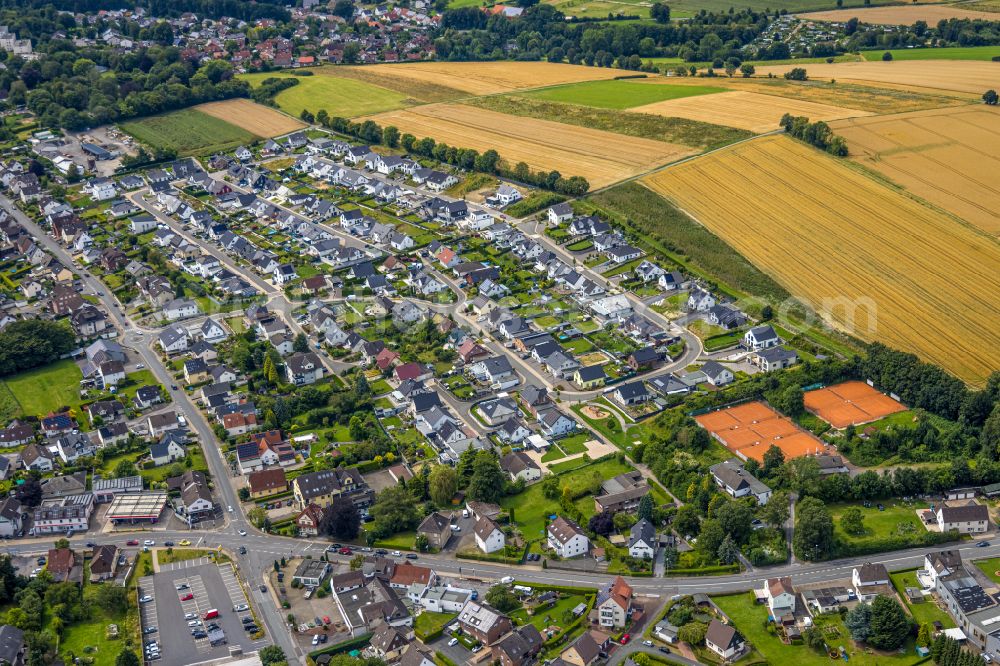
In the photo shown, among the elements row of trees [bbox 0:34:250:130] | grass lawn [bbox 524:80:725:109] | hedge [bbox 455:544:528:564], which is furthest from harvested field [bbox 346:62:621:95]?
hedge [bbox 455:544:528:564]

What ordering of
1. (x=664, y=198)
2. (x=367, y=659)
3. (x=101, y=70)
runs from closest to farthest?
(x=367, y=659) → (x=664, y=198) → (x=101, y=70)

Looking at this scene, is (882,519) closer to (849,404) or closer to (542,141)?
(849,404)

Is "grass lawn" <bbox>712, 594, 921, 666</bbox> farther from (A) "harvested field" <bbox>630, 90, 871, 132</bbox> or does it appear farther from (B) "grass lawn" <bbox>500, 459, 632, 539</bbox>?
(A) "harvested field" <bbox>630, 90, 871, 132</bbox>

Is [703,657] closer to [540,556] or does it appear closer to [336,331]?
[540,556]

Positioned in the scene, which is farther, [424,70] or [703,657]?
[424,70]

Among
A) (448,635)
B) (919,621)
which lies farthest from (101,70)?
(919,621)

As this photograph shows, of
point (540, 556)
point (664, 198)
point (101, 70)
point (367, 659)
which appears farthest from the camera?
point (101, 70)

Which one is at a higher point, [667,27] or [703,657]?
[667,27]
